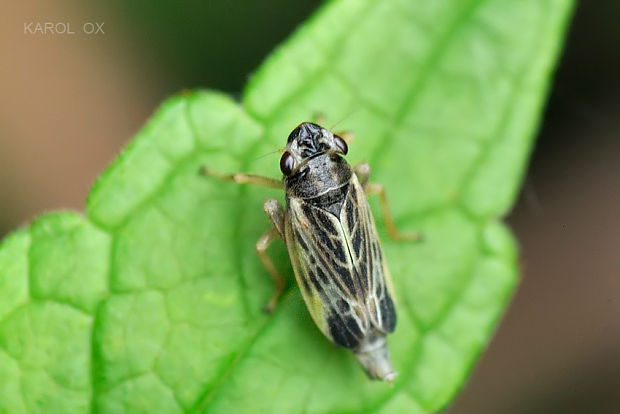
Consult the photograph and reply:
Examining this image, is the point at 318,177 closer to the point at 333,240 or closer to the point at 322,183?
the point at 322,183

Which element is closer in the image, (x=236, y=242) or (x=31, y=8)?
(x=236, y=242)

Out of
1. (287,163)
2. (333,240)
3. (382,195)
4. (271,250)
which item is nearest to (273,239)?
(271,250)

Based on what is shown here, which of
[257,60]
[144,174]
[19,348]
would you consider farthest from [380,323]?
[257,60]

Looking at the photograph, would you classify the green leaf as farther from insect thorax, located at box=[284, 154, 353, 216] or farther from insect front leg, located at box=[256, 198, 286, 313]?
insect thorax, located at box=[284, 154, 353, 216]

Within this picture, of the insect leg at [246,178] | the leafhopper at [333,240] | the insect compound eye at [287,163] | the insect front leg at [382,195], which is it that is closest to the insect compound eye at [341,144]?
the leafhopper at [333,240]

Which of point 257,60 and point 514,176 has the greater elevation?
point 257,60

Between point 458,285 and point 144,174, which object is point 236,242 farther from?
point 458,285

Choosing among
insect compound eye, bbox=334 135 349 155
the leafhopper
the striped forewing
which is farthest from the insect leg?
insect compound eye, bbox=334 135 349 155

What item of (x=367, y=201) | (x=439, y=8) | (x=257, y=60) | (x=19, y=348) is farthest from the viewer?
(x=257, y=60)
